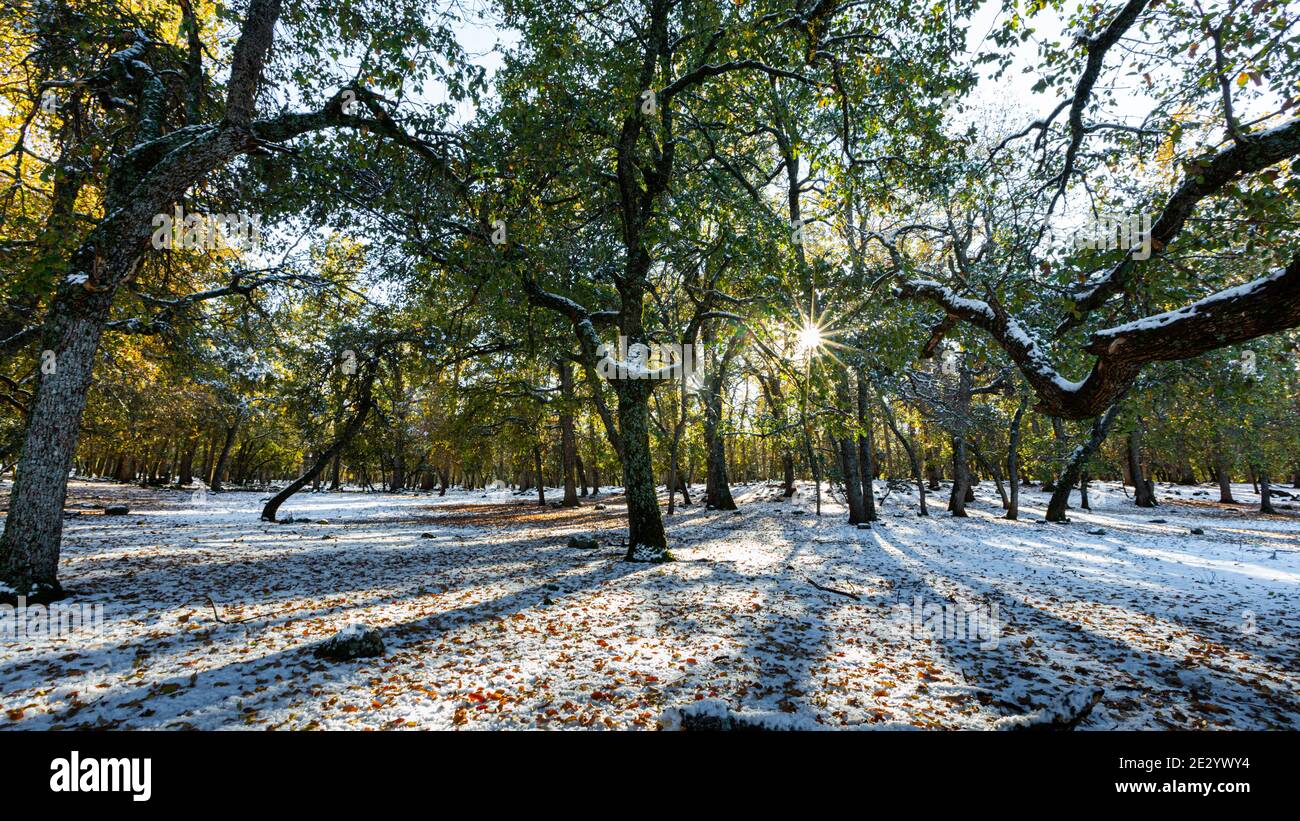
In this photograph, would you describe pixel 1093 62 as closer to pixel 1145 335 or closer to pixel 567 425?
pixel 1145 335

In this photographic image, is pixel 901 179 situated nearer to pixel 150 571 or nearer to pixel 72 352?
pixel 72 352

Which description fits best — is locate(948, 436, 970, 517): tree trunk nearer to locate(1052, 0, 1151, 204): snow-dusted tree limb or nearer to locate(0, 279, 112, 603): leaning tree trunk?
locate(1052, 0, 1151, 204): snow-dusted tree limb

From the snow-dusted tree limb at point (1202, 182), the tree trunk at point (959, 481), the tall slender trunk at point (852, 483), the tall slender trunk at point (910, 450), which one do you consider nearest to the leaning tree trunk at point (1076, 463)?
the tree trunk at point (959, 481)

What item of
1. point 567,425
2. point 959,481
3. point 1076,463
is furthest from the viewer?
point 567,425

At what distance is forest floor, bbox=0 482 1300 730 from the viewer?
426 centimetres

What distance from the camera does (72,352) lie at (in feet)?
21.9

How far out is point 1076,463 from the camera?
64.5 feet

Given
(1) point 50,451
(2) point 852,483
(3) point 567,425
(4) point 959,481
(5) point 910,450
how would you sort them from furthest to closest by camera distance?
(3) point 567,425 → (4) point 959,481 → (5) point 910,450 → (2) point 852,483 → (1) point 50,451

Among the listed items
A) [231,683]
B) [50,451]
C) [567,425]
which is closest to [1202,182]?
[231,683]

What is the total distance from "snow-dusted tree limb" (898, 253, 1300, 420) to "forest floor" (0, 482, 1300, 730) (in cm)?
315

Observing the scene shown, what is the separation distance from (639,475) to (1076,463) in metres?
19.5

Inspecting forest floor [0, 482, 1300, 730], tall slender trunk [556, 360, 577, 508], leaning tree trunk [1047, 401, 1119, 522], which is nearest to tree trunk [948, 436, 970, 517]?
leaning tree trunk [1047, 401, 1119, 522]

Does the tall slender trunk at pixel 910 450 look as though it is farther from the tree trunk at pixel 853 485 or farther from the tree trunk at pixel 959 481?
the tree trunk at pixel 853 485
